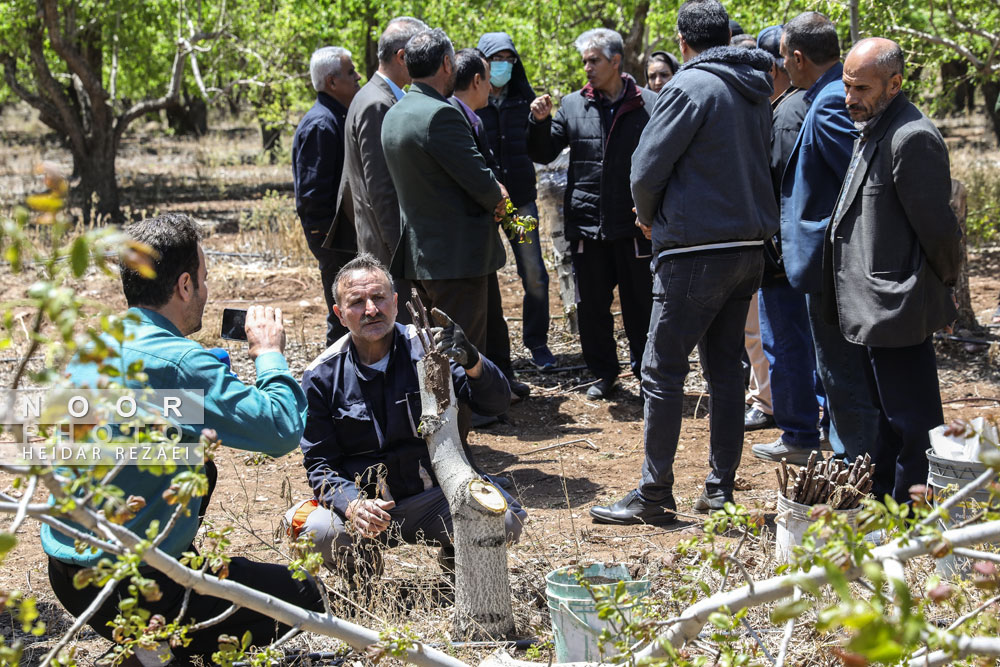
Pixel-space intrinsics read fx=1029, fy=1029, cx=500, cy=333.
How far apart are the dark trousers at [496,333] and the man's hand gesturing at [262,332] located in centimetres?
324

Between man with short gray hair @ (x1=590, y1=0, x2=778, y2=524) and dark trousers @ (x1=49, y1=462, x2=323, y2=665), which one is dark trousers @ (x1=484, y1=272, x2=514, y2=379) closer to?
man with short gray hair @ (x1=590, y1=0, x2=778, y2=524)

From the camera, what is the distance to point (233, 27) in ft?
51.8

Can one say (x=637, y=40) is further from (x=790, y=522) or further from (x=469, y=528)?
(x=469, y=528)

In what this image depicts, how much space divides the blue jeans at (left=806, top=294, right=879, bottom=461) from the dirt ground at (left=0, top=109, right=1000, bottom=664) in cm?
47

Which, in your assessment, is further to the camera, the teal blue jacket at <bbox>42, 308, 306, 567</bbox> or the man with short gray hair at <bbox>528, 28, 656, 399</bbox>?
the man with short gray hair at <bbox>528, 28, 656, 399</bbox>

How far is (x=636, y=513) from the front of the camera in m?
4.31

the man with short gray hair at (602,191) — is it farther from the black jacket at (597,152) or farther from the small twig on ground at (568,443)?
the small twig on ground at (568,443)

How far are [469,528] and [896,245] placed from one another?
1911 mm

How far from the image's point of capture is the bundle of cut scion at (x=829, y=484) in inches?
138

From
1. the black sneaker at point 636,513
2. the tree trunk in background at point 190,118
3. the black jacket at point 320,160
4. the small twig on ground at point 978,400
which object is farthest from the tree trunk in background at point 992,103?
the tree trunk in background at point 190,118

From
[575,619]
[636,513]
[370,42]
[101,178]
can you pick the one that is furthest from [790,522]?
[370,42]

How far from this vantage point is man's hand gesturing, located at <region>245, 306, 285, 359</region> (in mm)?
3127

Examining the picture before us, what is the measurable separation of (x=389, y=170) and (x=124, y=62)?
16351mm

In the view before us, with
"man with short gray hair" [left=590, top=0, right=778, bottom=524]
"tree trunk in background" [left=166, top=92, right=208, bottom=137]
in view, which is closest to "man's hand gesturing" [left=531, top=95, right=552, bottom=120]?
"man with short gray hair" [left=590, top=0, right=778, bottom=524]
